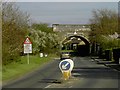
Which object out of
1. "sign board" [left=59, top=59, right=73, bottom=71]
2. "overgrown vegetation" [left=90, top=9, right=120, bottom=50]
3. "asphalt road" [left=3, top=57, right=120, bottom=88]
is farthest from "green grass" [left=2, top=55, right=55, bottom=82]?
"overgrown vegetation" [left=90, top=9, right=120, bottom=50]

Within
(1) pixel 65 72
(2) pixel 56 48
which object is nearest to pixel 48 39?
(2) pixel 56 48

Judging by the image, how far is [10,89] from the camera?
760 inches

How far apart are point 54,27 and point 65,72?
97.1 meters

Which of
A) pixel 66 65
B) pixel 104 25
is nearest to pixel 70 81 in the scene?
pixel 66 65

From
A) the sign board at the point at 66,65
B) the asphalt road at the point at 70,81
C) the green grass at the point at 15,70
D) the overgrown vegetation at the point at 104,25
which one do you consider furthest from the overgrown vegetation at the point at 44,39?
the sign board at the point at 66,65

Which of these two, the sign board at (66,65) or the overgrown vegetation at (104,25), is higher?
the overgrown vegetation at (104,25)

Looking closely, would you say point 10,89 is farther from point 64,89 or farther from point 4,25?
point 4,25

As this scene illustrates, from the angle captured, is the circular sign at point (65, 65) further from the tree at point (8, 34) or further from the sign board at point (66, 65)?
the tree at point (8, 34)

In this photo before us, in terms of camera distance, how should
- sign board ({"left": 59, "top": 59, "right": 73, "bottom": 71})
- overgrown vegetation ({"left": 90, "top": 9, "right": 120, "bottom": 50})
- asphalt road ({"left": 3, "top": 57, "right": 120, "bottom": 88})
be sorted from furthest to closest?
overgrown vegetation ({"left": 90, "top": 9, "right": 120, "bottom": 50}) < sign board ({"left": 59, "top": 59, "right": 73, "bottom": 71}) < asphalt road ({"left": 3, "top": 57, "right": 120, "bottom": 88})

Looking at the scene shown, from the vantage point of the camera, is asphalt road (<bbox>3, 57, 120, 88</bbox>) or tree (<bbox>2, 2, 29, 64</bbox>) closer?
asphalt road (<bbox>3, 57, 120, 88</bbox>)

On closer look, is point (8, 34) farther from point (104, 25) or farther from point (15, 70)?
point (104, 25)

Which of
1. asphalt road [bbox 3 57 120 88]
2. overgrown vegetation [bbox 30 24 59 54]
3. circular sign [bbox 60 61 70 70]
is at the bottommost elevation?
asphalt road [bbox 3 57 120 88]

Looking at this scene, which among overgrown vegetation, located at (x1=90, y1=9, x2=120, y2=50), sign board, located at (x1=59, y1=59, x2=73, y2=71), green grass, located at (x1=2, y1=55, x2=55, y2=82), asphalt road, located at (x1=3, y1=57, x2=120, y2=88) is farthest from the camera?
overgrown vegetation, located at (x1=90, y1=9, x2=120, y2=50)

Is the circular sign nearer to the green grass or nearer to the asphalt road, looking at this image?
the asphalt road
